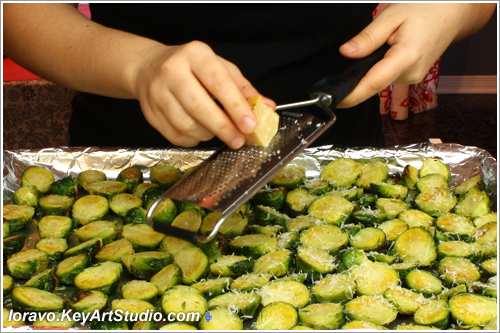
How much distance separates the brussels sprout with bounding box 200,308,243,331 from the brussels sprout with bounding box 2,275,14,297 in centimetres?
77

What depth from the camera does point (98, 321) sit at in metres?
1.62

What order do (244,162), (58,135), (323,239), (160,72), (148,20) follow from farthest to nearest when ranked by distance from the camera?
Result: (58,135) < (148,20) < (323,239) < (244,162) < (160,72)

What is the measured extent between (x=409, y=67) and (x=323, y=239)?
849mm

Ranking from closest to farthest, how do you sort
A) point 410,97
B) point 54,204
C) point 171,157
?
point 54,204
point 171,157
point 410,97

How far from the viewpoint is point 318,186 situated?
2.37 meters

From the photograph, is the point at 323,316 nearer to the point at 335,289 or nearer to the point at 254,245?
the point at 335,289

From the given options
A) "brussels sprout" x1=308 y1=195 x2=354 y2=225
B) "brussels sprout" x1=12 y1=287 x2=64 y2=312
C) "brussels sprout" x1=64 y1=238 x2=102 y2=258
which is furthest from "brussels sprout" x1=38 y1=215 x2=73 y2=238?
"brussels sprout" x1=308 y1=195 x2=354 y2=225

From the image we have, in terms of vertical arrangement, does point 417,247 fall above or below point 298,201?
below

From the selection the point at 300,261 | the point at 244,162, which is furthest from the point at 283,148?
the point at 300,261

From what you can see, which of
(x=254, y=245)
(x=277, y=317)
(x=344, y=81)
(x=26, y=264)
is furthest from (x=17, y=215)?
(x=344, y=81)

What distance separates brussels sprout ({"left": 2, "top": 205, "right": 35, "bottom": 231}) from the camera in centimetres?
212

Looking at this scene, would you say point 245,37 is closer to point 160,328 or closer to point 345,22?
point 345,22

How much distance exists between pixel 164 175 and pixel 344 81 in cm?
106

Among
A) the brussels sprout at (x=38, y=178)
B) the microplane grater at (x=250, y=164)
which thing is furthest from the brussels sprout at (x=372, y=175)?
the brussels sprout at (x=38, y=178)
